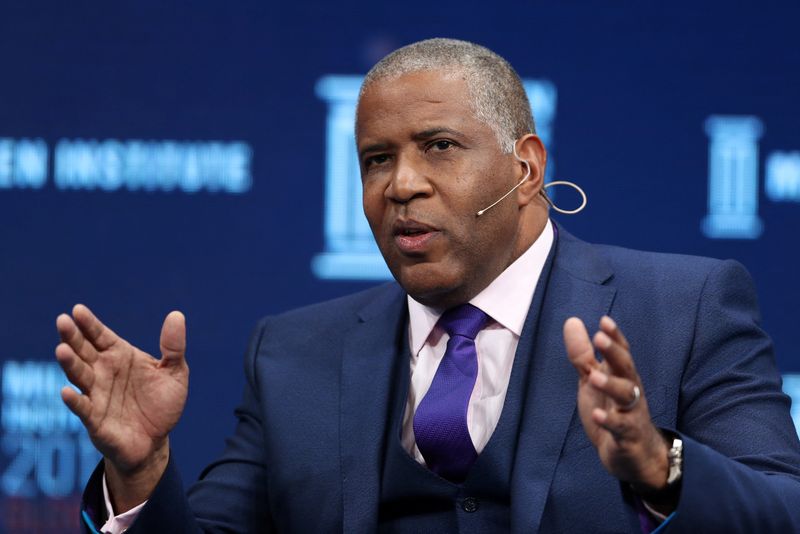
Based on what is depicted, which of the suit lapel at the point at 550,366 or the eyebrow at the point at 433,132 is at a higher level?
the eyebrow at the point at 433,132

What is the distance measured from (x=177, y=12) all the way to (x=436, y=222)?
125cm

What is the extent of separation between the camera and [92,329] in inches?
74.4

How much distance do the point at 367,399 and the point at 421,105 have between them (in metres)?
0.56

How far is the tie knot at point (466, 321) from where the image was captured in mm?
2234

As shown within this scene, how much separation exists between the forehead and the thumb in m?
0.55

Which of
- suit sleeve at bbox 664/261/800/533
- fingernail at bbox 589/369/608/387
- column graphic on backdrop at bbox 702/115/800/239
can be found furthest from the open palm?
column graphic on backdrop at bbox 702/115/800/239

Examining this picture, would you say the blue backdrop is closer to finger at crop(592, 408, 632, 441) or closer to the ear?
the ear

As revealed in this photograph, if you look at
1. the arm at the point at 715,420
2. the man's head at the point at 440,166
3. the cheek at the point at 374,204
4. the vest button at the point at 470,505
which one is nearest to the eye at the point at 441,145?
the man's head at the point at 440,166

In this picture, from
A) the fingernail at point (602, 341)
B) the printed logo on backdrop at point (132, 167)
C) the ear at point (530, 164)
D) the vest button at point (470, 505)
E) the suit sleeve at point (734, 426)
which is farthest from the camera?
the printed logo on backdrop at point (132, 167)

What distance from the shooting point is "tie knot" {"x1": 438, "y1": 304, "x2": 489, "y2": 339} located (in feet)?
7.33

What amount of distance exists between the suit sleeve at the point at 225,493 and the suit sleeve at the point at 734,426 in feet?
2.67

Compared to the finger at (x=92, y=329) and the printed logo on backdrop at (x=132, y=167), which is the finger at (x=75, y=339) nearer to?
the finger at (x=92, y=329)

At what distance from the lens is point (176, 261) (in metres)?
3.03

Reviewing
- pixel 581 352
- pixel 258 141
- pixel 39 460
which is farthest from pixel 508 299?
pixel 39 460
